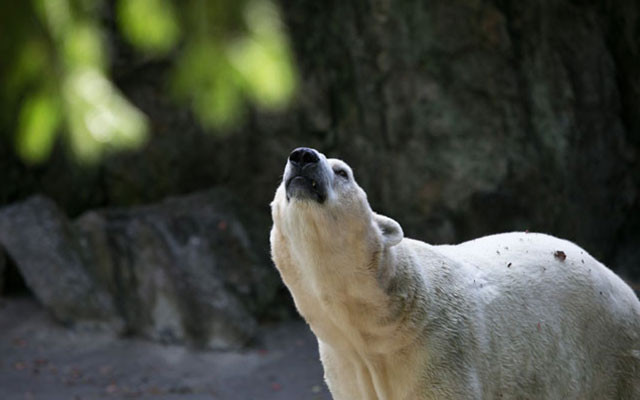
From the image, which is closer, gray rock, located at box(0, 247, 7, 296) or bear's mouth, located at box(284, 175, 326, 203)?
bear's mouth, located at box(284, 175, 326, 203)

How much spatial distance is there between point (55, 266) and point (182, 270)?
4.38 ft

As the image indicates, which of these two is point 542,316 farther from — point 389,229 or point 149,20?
point 149,20

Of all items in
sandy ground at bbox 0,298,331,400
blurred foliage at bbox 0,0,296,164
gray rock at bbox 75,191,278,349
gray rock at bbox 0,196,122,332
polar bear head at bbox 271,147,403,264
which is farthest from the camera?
gray rock at bbox 0,196,122,332

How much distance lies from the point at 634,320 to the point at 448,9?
5299 mm

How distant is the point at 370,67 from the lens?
372 inches

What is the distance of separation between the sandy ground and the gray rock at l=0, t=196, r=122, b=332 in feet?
0.68

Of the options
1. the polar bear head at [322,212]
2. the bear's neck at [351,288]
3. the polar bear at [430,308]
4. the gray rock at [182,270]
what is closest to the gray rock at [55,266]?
the gray rock at [182,270]

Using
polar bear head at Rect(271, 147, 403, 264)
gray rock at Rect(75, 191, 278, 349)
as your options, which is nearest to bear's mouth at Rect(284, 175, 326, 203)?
polar bear head at Rect(271, 147, 403, 264)

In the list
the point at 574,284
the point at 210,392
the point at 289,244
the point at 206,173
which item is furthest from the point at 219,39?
the point at 206,173

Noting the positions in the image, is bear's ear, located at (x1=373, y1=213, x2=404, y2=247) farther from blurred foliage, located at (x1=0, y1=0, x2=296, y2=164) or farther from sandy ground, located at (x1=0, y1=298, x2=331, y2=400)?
sandy ground, located at (x1=0, y1=298, x2=331, y2=400)

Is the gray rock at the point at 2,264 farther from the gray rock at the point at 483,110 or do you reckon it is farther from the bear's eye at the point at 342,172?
the bear's eye at the point at 342,172

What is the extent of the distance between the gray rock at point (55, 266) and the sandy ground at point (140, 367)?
207 millimetres

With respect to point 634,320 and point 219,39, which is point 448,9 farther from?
point 219,39

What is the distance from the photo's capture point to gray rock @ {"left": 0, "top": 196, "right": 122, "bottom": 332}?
29.0 ft
